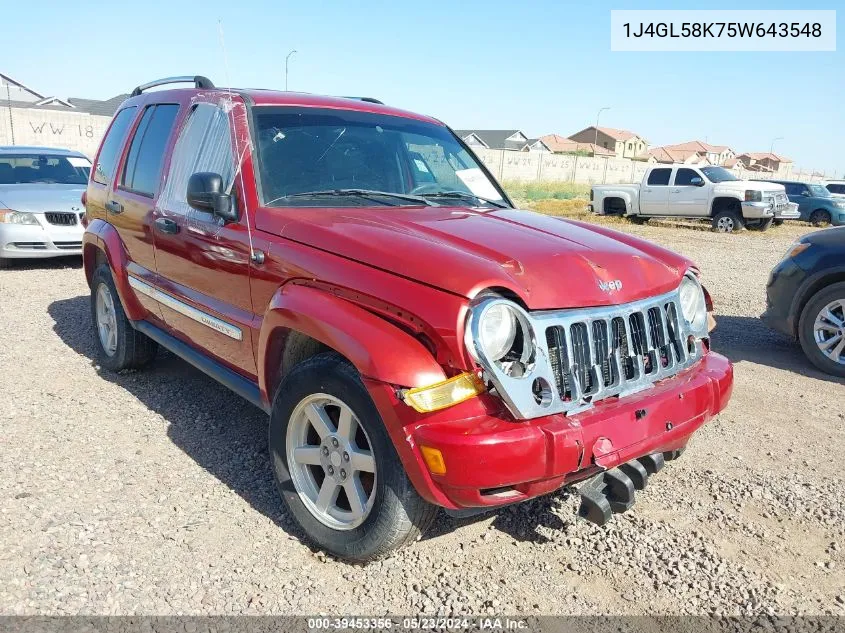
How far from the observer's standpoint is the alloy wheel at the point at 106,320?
5.20m

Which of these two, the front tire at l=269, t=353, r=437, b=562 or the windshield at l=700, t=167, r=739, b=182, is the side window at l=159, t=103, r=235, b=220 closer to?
the front tire at l=269, t=353, r=437, b=562

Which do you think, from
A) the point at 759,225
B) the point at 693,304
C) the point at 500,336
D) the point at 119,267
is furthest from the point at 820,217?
the point at 500,336

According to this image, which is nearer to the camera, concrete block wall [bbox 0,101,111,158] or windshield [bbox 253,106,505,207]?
windshield [bbox 253,106,505,207]

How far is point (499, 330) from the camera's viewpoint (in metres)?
2.53

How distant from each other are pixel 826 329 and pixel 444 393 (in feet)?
15.6

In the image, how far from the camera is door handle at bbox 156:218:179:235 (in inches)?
155

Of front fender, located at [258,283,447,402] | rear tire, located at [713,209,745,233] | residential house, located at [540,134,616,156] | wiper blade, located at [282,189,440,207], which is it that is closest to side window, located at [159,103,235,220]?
wiper blade, located at [282,189,440,207]

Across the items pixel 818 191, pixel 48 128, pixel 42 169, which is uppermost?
pixel 48 128

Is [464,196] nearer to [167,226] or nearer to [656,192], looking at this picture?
[167,226]

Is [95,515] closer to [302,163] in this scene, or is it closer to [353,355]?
[353,355]

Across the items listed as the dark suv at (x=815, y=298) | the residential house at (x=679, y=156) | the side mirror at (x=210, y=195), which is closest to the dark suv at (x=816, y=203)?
the dark suv at (x=815, y=298)

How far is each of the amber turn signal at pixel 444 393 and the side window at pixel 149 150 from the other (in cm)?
273

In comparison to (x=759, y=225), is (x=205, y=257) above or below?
above

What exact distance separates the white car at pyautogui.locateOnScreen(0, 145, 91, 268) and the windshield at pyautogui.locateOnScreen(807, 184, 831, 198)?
2069cm
